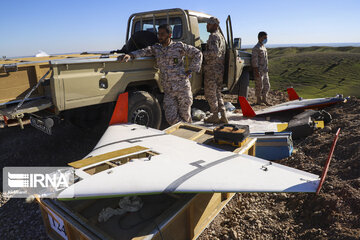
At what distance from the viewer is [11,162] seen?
3.86 metres

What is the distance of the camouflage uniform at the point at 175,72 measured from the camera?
405cm

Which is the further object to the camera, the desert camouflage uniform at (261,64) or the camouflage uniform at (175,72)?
the desert camouflage uniform at (261,64)

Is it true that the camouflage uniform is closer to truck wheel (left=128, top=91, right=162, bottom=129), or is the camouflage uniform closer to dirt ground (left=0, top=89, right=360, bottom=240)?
truck wheel (left=128, top=91, right=162, bottom=129)

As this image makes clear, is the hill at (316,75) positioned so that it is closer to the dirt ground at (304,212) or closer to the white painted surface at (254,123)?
the white painted surface at (254,123)

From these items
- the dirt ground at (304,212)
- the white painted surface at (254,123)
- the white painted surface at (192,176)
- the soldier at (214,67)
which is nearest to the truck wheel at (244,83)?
the white painted surface at (254,123)

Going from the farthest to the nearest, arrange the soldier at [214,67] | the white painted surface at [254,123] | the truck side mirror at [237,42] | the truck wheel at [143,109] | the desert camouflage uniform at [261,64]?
the desert camouflage uniform at [261,64] < the truck side mirror at [237,42] < the white painted surface at [254,123] < the soldier at [214,67] < the truck wheel at [143,109]

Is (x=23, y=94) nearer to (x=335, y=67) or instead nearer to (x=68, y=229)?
(x=68, y=229)

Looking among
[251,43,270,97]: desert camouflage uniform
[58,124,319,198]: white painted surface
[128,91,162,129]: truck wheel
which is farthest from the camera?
[251,43,270,97]: desert camouflage uniform

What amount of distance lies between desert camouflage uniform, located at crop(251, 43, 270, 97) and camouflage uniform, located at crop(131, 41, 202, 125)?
2.93 metres

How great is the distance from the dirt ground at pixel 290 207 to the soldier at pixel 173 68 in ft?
5.81

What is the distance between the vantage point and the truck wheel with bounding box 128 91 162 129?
13.1ft

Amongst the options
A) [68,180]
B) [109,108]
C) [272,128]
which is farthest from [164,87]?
[68,180]

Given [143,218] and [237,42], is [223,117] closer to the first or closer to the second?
[237,42]

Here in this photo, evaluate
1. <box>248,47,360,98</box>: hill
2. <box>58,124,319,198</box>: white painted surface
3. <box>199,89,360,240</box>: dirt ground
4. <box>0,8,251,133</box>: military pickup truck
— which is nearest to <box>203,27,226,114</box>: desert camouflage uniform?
<box>0,8,251,133</box>: military pickup truck
